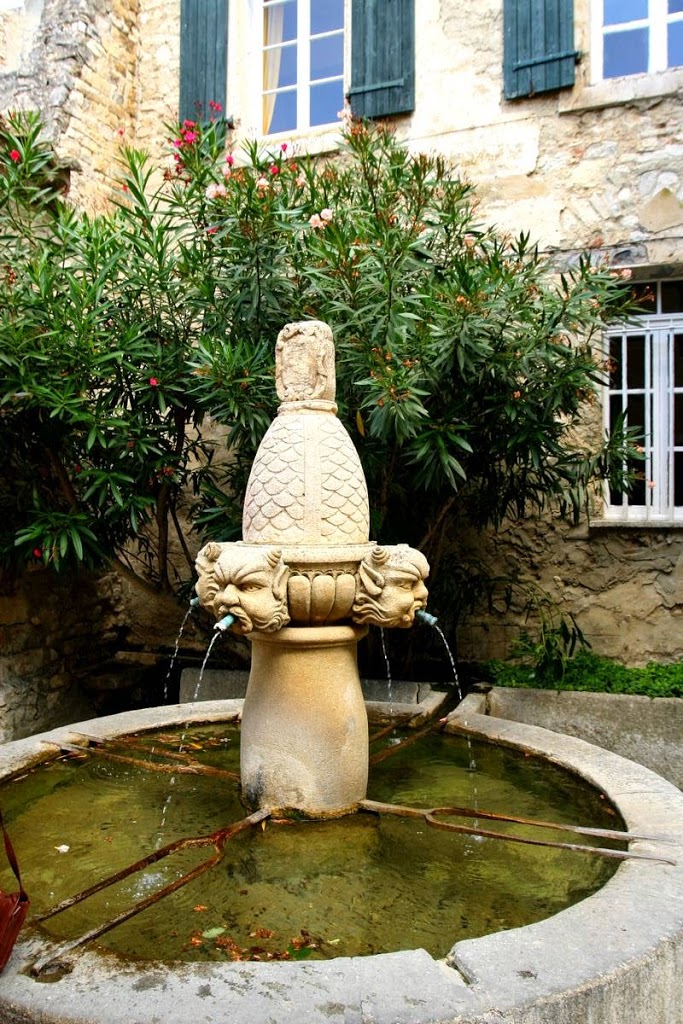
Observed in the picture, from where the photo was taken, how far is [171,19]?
7.13m

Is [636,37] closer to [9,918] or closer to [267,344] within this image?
[267,344]

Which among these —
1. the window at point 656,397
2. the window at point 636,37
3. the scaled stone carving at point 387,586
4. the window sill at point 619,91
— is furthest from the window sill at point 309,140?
the scaled stone carving at point 387,586

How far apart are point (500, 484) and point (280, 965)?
12.1 ft

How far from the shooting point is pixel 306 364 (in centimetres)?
293

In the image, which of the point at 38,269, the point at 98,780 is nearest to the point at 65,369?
the point at 38,269

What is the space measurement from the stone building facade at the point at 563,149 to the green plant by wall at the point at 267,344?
64cm

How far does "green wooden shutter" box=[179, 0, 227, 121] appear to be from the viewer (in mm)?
6828

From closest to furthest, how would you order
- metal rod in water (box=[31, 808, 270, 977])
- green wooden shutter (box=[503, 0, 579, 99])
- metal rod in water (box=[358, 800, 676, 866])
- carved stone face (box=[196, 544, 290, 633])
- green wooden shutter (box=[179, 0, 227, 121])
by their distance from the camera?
1. metal rod in water (box=[31, 808, 270, 977])
2. metal rod in water (box=[358, 800, 676, 866])
3. carved stone face (box=[196, 544, 290, 633])
4. green wooden shutter (box=[503, 0, 579, 99])
5. green wooden shutter (box=[179, 0, 227, 121])

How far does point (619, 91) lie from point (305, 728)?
5018 mm

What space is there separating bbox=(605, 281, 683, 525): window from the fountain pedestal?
3387 mm

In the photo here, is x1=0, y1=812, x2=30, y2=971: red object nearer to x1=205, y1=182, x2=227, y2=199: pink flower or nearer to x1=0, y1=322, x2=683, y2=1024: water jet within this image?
Result: x1=0, y1=322, x2=683, y2=1024: water jet

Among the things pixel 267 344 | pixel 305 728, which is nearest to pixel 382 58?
pixel 267 344

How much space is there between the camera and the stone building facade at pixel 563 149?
5.55 metres

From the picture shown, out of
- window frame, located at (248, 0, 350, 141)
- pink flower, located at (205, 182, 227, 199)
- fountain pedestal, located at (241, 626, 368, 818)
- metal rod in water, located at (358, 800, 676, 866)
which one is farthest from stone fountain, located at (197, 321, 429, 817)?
window frame, located at (248, 0, 350, 141)
